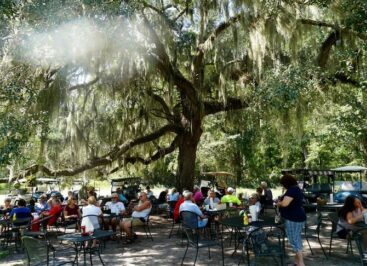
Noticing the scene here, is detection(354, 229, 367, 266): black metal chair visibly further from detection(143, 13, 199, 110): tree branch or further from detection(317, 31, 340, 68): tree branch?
detection(143, 13, 199, 110): tree branch

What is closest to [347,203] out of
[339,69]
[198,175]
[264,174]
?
[339,69]

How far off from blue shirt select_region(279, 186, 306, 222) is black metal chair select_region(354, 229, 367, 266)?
2.29ft

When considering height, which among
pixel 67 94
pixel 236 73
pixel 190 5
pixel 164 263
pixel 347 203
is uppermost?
pixel 190 5

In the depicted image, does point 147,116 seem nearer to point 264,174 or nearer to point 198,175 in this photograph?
point 198,175

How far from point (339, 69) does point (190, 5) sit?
4.41m

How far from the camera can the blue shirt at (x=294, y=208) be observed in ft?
16.9

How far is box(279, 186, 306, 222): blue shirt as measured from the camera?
5.14 metres

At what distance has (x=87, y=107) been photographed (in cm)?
1223

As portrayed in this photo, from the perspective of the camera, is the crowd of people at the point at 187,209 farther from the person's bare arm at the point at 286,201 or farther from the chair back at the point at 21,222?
the chair back at the point at 21,222

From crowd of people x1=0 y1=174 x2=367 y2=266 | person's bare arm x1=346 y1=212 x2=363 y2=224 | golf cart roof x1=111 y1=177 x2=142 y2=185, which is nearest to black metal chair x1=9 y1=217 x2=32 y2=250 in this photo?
crowd of people x1=0 y1=174 x2=367 y2=266

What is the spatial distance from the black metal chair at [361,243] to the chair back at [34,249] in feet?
12.6

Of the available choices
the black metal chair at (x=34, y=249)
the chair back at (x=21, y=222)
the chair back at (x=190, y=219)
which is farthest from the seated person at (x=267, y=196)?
the black metal chair at (x=34, y=249)

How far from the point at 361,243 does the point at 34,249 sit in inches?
161

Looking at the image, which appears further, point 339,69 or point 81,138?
point 81,138
